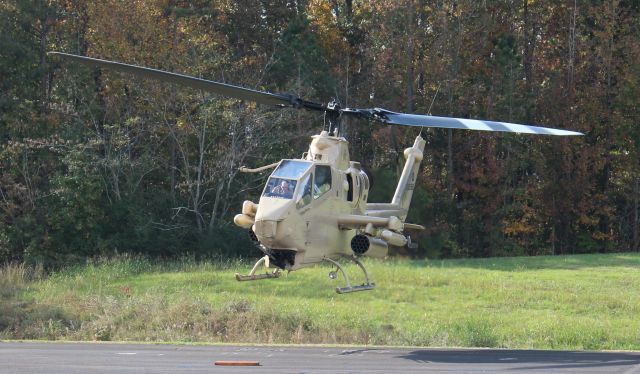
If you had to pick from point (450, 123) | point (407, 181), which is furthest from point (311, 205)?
point (407, 181)

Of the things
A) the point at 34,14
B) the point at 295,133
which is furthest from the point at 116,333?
the point at 34,14

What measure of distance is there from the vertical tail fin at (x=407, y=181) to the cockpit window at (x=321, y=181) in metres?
3.51

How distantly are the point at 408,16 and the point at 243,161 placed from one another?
9360mm

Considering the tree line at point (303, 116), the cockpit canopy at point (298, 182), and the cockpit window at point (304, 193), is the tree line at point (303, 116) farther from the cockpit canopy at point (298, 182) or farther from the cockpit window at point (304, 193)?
the cockpit window at point (304, 193)

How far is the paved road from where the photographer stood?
579 inches

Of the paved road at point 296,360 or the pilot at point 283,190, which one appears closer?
the paved road at point 296,360

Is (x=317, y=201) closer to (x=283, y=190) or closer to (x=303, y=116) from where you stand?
(x=283, y=190)

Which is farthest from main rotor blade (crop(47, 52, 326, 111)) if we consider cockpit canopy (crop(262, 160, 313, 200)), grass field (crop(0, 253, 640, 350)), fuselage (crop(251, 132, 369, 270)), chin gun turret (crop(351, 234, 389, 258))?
grass field (crop(0, 253, 640, 350))

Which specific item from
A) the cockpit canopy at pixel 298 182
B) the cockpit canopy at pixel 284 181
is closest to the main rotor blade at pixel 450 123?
the cockpit canopy at pixel 298 182

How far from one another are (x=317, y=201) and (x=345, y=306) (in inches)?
285

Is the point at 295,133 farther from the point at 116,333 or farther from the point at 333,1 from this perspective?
the point at 116,333

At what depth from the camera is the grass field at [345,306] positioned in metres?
21.3

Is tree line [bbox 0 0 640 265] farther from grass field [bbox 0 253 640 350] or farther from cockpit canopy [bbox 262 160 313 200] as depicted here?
cockpit canopy [bbox 262 160 313 200]

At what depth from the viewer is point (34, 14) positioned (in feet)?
132
